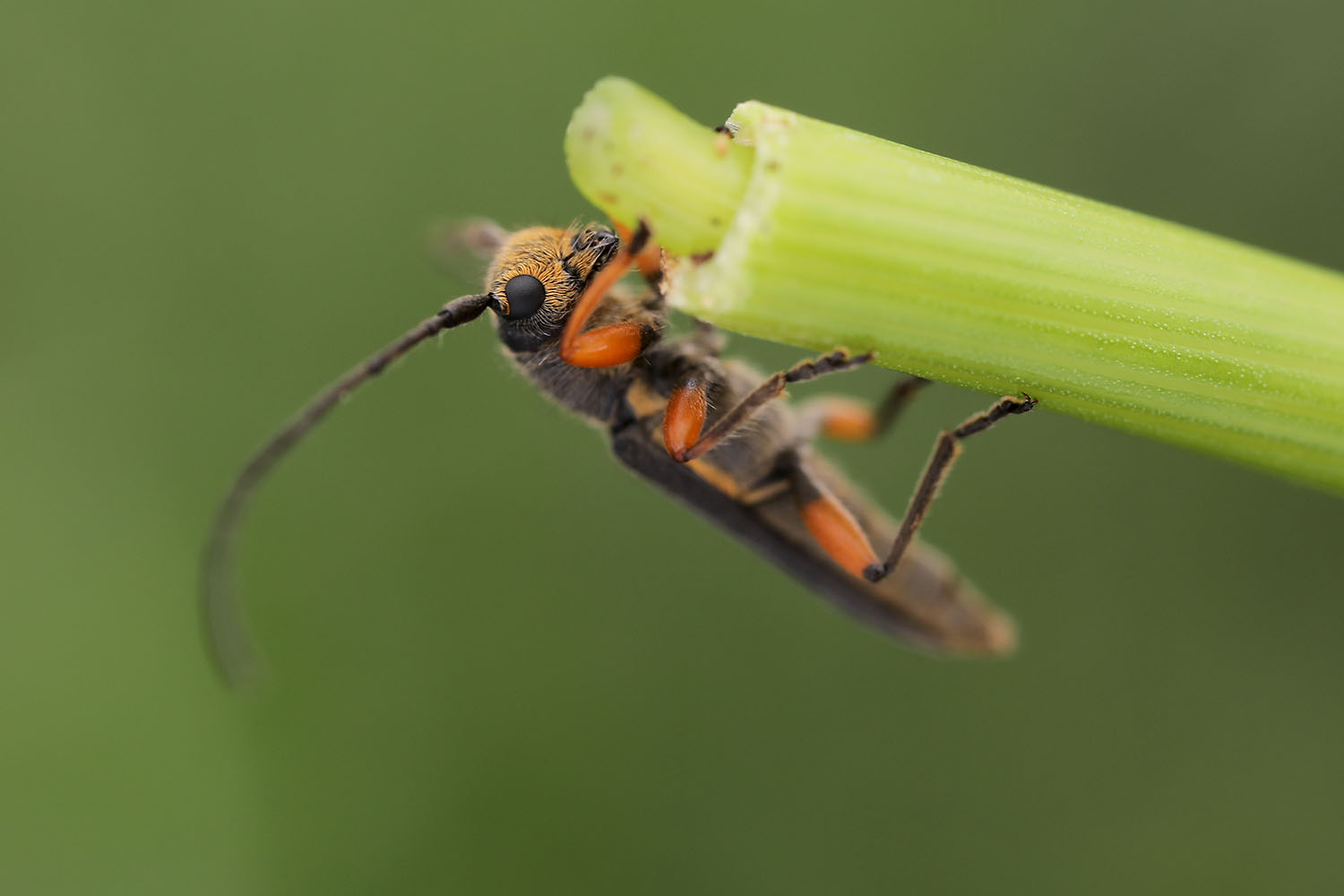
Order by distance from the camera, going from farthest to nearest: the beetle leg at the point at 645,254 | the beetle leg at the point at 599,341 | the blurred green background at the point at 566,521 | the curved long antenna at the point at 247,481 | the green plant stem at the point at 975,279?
the blurred green background at the point at 566,521 → the curved long antenna at the point at 247,481 → the beetle leg at the point at 599,341 → the beetle leg at the point at 645,254 → the green plant stem at the point at 975,279

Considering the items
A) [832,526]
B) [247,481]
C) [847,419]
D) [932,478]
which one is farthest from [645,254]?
[847,419]

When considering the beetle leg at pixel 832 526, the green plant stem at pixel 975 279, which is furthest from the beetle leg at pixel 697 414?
the green plant stem at pixel 975 279

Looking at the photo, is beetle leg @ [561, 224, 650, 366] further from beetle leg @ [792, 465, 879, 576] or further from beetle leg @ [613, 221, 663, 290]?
beetle leg @ [792, 465, 879, 576]

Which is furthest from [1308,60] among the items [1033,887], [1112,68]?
[1033,887]

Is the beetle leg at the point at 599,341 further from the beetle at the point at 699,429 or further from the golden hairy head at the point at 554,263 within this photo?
the golden hairy head at the point at 554,263

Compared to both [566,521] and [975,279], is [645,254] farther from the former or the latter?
[566,521]

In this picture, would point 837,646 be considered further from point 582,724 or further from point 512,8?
point 512,8
